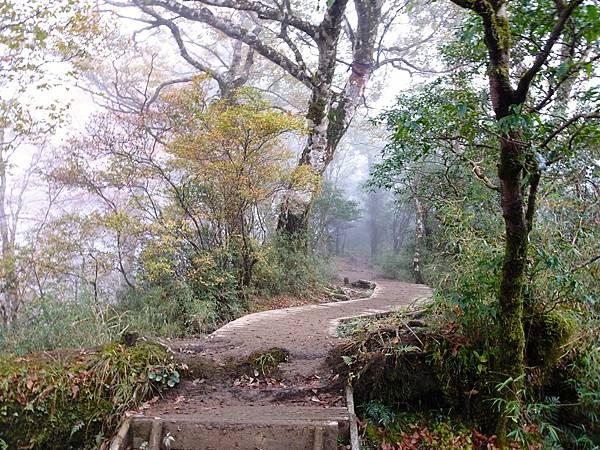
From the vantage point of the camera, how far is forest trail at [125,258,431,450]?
3430 millimetres

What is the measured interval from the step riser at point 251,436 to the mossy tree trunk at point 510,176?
151cm

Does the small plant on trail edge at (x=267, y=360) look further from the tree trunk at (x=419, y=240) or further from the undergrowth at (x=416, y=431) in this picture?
the tree trunk at (x=419, y=240)

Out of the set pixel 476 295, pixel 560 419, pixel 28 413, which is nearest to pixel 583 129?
pixel 476 295

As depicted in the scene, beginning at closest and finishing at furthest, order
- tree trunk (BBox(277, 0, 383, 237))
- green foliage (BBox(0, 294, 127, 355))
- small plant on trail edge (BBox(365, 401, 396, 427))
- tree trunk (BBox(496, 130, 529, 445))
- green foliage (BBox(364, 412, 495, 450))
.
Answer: tree trunk (BBox(496, 130, 529, 445)) → green foliage (BBox(364, 412, 495, 450)) → small plant on trail edge (BBox(365, 401, 396, 427)) → green foliage (BBox(0, 294, 127, 355)) → tree trunk (BBox(277, 0, 383, 237))

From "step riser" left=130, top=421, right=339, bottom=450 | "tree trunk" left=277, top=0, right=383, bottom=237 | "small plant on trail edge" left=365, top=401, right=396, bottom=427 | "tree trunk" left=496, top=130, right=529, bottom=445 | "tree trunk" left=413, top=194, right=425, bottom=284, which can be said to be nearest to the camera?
"tree trunk" left=496, top=130, right=529, bottom=445

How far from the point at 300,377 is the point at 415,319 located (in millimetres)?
1353

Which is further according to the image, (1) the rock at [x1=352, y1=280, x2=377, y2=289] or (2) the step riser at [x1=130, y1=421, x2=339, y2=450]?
(1) the rock at [x1=352, y1=280, x2=377, y2=289]

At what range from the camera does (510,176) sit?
10.1 feet

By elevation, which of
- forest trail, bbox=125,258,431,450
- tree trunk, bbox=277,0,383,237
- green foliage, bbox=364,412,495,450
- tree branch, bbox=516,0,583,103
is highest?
tree trunk, bbox=277,0,383,237

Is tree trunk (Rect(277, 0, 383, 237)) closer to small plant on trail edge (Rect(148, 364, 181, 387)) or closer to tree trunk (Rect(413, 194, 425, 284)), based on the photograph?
tree trunk (Rect(413, 194, 425, 284))

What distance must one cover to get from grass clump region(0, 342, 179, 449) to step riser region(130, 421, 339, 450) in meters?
0.42

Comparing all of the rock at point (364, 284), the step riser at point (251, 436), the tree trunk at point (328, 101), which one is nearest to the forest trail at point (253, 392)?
the step riser at point (251, 436)

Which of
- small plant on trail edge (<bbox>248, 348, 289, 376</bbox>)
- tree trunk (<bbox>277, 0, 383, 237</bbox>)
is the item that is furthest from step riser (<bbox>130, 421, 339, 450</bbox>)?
tree trunk (<bbox>277, 0, 383, 237</bbox>)

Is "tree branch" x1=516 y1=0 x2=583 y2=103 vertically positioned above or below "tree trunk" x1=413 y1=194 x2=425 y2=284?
above
